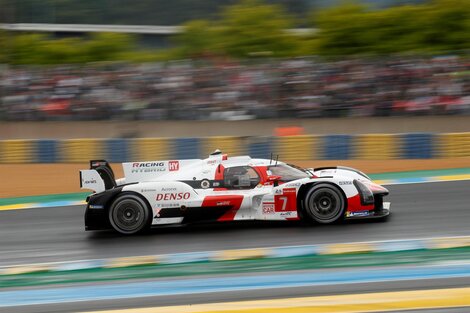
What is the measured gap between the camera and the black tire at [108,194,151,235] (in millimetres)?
10203

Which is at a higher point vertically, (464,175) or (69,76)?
(69,76)

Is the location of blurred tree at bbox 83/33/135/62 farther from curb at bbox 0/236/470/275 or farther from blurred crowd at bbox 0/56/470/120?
curb at bbox 0/236/470/275

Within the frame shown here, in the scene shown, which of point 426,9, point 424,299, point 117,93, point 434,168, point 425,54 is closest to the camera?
point 424,299

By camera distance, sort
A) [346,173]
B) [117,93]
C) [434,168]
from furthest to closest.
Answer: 1. [117,93]
2. [434,168]
3. [346,173]

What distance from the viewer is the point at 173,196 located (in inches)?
399

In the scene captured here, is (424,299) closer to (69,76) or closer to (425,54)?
(425,54)

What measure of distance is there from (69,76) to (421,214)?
16144mm

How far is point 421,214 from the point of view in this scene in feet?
35.0

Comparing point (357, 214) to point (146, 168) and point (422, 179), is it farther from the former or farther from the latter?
point (422, 179)

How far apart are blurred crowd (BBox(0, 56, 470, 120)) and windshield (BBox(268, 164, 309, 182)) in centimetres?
1186

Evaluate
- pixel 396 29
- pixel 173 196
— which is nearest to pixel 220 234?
pixel 173 196

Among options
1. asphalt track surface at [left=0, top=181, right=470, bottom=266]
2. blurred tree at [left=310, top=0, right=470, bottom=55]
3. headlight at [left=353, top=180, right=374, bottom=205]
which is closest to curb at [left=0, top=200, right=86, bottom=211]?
asphalt track surface at [left=0, top=181, right=470, bottom=266]

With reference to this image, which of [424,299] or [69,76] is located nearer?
[424,299]

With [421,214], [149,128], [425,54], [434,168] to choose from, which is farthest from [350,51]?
[421,214]
